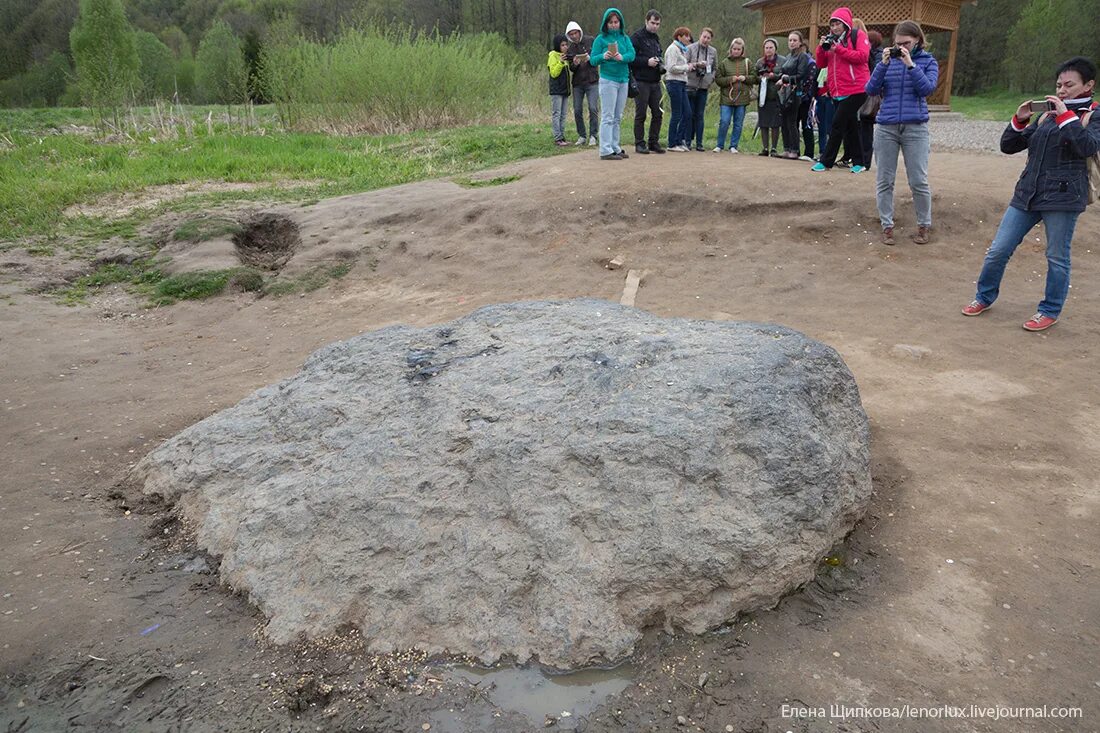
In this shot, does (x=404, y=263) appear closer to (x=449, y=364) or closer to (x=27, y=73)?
(x=449, y=364)

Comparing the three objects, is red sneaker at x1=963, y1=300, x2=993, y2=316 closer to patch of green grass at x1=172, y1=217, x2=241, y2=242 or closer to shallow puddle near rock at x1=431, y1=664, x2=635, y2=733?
shallow puddle near rock at x1=431, y1=664, x2=635, y2=733

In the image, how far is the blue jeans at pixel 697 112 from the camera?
367 inches

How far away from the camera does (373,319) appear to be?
5805 millimetres

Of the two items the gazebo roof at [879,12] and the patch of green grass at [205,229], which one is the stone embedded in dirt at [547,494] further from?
the gazebo roof at [879,12]

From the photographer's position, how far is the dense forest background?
2175 centimetres

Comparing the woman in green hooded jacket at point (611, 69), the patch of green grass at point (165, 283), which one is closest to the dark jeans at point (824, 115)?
the woman in green hooded jacket at point (611, 69)

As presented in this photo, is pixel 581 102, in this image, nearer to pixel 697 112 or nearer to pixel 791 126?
pixel 697 112

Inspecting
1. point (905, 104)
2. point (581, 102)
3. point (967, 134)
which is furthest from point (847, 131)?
point (967, 134)

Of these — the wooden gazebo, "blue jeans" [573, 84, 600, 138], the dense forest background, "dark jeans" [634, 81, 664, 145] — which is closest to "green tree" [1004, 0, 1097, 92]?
the dense forest background

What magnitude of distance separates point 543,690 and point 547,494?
1.95 feet

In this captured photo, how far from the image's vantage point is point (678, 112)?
368 inches

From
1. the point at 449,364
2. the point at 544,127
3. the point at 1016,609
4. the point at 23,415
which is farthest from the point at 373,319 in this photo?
the point at 544,127

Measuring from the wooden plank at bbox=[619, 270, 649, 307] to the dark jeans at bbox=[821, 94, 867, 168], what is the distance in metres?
2.81

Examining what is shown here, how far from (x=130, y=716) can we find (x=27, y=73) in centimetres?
3550
